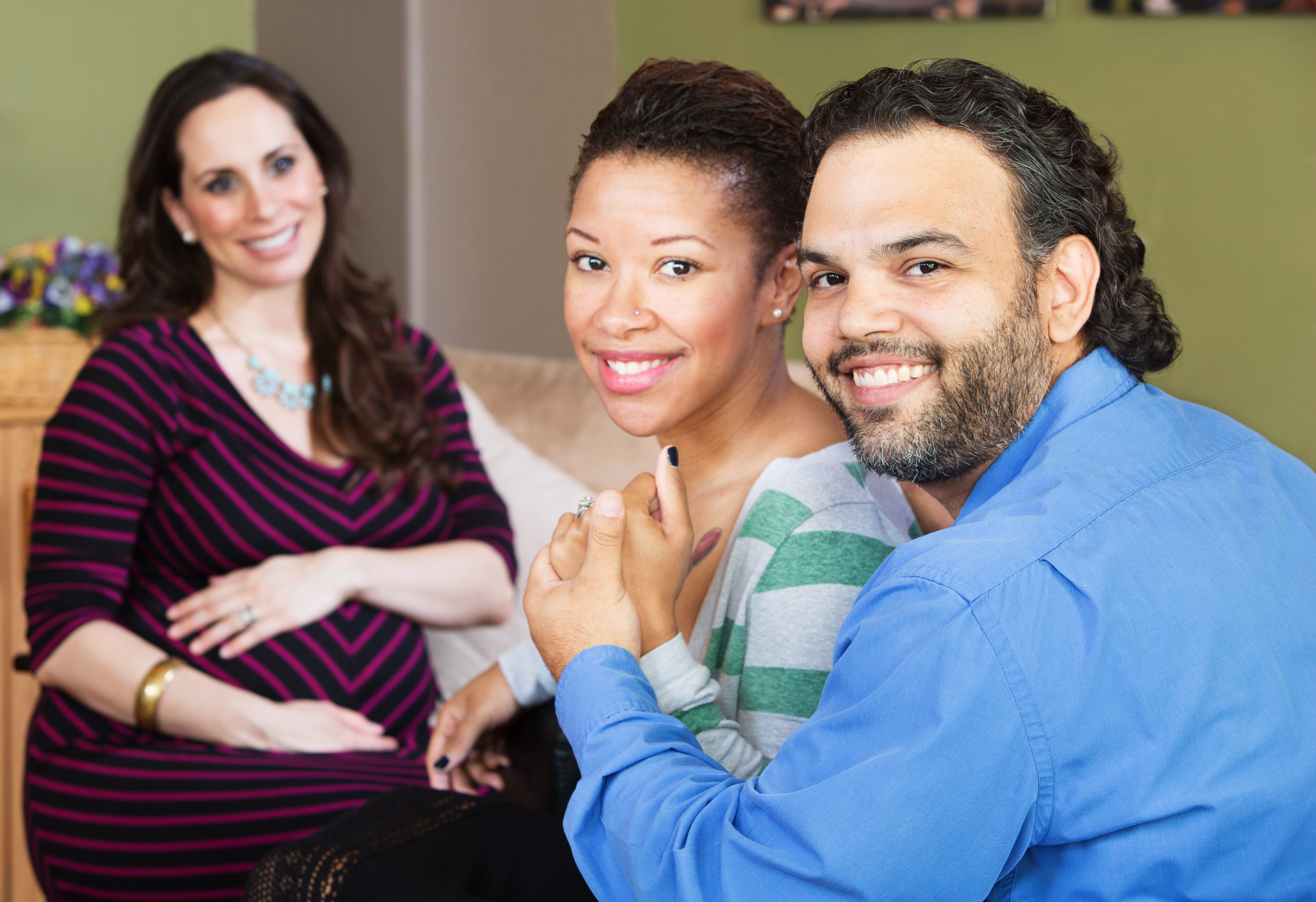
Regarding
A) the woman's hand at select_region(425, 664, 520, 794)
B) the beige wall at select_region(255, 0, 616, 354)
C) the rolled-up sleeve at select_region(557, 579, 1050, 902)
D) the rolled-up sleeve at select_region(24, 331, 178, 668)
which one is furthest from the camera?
the beige wall at select_region(255, 0, 616, 354)

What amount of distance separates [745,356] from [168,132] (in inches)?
55.1

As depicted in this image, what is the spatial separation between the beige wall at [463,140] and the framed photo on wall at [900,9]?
661 millimetres

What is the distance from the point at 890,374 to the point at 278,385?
145 centimetres

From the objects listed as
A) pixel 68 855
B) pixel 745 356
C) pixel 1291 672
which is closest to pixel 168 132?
pixel 68 855

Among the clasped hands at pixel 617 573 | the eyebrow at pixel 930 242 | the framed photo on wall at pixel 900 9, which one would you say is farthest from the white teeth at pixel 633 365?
the framed photo on wall at pixel 900 9

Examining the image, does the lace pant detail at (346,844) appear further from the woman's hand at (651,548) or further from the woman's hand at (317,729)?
the woman's hand at (317,729)

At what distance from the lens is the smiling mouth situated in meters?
0.87

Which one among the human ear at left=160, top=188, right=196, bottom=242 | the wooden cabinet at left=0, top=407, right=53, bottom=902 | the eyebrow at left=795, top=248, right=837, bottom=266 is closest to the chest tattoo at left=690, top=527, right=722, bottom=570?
the eyebrow at left=795, top=248, right=837, bottom=266

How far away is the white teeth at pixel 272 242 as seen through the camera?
6.65 feet

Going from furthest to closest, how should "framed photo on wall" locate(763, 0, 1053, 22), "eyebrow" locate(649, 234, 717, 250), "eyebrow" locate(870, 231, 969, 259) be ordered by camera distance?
"framed photo on wall" locate(763, 0, 1053, 22), "eyebrow" locate(649, 234, 717, 250), "eyebrow" locate(870, 231, 969, 259)

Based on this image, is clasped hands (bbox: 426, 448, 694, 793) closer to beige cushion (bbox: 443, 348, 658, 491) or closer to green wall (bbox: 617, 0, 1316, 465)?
beige cushion (bbox: 443, 348, 658, 491)

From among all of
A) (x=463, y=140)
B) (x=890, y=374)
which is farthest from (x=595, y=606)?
(x=463, y=140)

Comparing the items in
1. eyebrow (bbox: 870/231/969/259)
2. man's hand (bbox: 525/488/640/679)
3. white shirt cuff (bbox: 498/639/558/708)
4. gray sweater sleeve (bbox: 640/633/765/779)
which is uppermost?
eyebrow (bbox: 870/231/969/259)

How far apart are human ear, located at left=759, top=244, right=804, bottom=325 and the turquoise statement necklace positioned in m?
1.15
